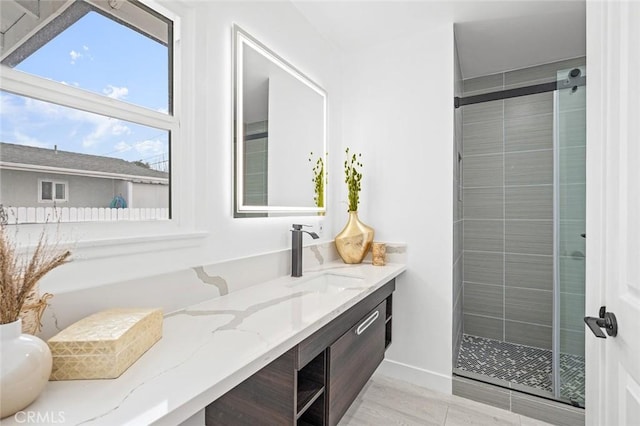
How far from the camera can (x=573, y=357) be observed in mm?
1873

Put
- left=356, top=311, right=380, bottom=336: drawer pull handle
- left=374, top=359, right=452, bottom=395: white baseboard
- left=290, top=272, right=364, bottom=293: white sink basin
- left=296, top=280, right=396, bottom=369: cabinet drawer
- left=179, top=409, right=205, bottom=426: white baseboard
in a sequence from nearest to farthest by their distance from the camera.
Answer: left=179, top=409, right=205, bottom=426: white baseboard, left=296, top=280, right=396, bottom=369: cabinet drawer, left=356, top=311, right=380, bottom=336: drawer pull handle, left=290, top=272, right=364, bottom=293: white sink basin, left=374, top=359, right=452, bottom=395: white baseboard

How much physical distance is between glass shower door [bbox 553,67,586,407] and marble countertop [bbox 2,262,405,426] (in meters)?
1.40

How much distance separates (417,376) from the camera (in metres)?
2.16

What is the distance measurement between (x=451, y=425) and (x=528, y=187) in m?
2.01

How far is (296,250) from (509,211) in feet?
6.83

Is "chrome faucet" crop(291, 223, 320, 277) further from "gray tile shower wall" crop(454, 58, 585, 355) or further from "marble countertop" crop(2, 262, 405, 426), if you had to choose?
"gray tile shower wall" crop(454, 58, 585, 355)

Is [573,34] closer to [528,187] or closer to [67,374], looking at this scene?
[528,187]

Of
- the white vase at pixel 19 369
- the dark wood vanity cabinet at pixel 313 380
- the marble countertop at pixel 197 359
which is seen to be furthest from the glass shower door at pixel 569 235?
the white vase at pixel 19 369

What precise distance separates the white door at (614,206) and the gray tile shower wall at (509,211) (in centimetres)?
180

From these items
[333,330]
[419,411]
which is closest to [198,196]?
[333,330]

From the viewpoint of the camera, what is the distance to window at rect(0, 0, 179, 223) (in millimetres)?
858

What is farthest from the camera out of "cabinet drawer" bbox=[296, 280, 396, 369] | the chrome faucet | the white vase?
the chrome faucet

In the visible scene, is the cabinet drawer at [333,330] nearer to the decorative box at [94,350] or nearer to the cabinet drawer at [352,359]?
the cabinet drawer at [352,359]

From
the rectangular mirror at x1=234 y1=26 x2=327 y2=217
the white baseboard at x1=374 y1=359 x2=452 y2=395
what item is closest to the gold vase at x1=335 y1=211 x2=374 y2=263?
the rectangular mirror at x1=234 y1=26 x2=327 y2=217
